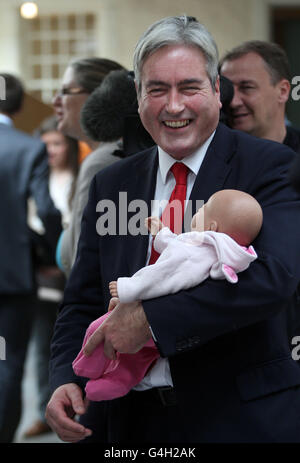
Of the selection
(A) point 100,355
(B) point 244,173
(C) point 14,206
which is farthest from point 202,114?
(C) point 14,206

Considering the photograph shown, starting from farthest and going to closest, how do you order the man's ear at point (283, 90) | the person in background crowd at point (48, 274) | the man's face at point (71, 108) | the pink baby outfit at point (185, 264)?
the person in background crowd at point (48, 274), the man's face at point (71, 108), the man's ear at point (283, 90), the pink baby outfit at point (185, 264)

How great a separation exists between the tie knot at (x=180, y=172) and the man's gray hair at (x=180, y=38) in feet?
0.83

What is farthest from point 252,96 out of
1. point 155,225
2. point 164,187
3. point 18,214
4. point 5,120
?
point 5,120

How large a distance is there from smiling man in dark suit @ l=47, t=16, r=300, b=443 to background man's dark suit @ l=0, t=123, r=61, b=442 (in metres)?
2.30

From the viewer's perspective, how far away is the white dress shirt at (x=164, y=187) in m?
2.32

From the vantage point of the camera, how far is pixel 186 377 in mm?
2268

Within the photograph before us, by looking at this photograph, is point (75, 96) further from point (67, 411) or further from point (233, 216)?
point (233, 216)

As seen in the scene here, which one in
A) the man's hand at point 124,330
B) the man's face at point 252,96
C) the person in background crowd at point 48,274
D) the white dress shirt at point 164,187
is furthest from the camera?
the person in background crowd at point 48,274

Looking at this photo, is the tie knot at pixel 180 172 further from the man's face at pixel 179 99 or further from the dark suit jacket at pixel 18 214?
the dark suit jacket at pixel 18 214

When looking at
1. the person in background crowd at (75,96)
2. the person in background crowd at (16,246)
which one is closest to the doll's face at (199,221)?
the person in background crowd at (75,96)

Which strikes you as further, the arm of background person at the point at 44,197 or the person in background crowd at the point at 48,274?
the person in background crowd at the point at 48,274

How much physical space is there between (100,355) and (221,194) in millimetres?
577

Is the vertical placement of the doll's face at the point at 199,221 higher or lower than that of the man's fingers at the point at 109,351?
higher
